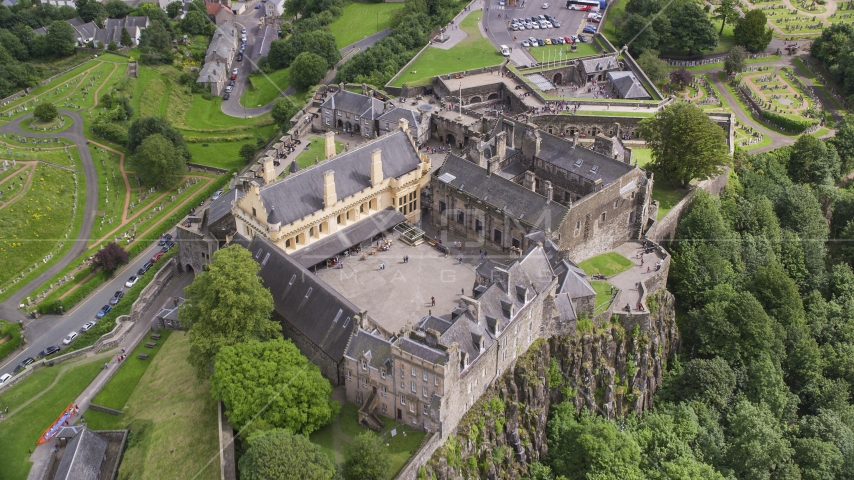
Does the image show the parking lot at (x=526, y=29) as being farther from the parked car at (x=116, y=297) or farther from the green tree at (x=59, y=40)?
the green tree at (x=59, y=40)

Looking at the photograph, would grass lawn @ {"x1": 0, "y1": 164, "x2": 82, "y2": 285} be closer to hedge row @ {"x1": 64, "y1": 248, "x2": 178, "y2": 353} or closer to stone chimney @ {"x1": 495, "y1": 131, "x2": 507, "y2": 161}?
hedge row @ {"x1": 64, "y1": 248, "x2": 178, "y2": 353}

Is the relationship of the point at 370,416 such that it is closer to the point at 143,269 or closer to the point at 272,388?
the point at 272,388

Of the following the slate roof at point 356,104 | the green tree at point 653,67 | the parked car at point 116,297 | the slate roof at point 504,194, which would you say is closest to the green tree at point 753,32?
the green tree at point 653,67

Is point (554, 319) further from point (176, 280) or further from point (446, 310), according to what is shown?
point (176, 280)

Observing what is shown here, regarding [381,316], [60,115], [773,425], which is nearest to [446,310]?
[381,316]

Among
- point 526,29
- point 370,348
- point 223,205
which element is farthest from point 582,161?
point 526,29

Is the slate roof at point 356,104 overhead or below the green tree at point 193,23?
overhead
